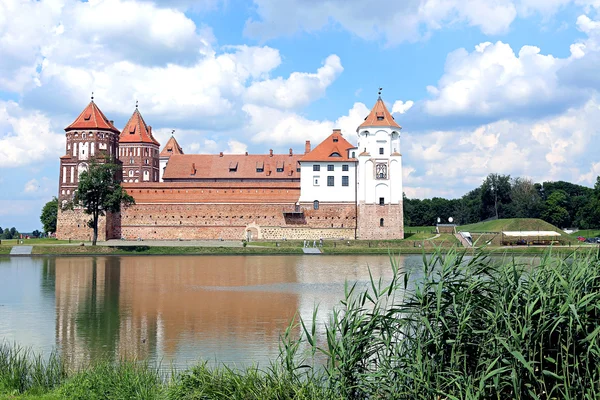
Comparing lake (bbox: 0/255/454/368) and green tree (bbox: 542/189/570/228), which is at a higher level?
green tree (bbox: 542/189/570/228)

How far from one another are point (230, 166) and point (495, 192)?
99.6 ft

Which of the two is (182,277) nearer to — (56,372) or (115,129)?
(56,372)

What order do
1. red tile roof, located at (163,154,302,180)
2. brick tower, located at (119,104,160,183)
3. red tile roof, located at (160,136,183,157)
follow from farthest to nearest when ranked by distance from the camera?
1. red tile roof, located at (160,136,183,157)
2. brick tower, located at (119,104,160,183)
3. red tile roof, located at (163,154,302,180)

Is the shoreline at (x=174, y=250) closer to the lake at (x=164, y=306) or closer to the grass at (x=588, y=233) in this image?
the lake at (x=164, y=306)

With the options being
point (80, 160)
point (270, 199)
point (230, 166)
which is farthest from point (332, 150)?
point (80, 160)

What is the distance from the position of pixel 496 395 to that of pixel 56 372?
5.90m

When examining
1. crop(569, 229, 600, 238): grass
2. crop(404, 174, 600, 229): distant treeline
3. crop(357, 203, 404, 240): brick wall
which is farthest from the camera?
crop(404, 174, 600, 229): distant treeline

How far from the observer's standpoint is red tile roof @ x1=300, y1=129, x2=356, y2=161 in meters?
50.2

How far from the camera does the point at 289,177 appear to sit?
56594 millimetres

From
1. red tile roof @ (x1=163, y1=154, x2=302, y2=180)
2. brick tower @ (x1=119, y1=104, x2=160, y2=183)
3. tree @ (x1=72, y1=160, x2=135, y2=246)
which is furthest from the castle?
brick tower @ (x1=119, y1=104, x2=160, y2=183)

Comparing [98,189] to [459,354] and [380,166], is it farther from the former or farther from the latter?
[459,354]

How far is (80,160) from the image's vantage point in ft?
160

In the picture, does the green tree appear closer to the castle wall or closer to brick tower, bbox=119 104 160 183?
the castle wall

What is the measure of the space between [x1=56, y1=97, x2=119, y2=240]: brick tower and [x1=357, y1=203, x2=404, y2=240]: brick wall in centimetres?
1895
